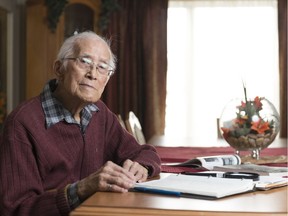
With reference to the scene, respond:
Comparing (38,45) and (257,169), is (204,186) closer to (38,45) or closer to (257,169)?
(257,169)

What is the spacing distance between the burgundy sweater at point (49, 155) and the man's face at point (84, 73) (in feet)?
0.36

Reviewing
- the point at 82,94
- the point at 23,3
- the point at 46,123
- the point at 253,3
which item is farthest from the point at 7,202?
the point at 253,3

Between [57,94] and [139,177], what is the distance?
449mm

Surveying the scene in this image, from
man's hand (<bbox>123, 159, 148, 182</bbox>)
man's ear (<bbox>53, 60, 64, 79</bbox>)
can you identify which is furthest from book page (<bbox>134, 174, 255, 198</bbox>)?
man's ear (<bbox>53, 60, 64, 79</bbox>)

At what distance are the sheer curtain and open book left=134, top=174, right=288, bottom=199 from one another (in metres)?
4.06

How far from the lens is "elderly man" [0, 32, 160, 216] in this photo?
4.25 feet

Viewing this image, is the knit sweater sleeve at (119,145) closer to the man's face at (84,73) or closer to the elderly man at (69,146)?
the elderly man at (69,146)

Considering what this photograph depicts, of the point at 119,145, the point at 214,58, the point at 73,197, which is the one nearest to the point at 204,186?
the point at 73,197

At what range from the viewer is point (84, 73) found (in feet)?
5.61

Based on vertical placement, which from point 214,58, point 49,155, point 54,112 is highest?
point 214,58

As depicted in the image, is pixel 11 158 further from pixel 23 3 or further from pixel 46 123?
pixel 23 3

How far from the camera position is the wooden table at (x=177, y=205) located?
3.31ft

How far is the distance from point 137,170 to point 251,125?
71 cm

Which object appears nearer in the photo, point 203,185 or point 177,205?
point 177,205
